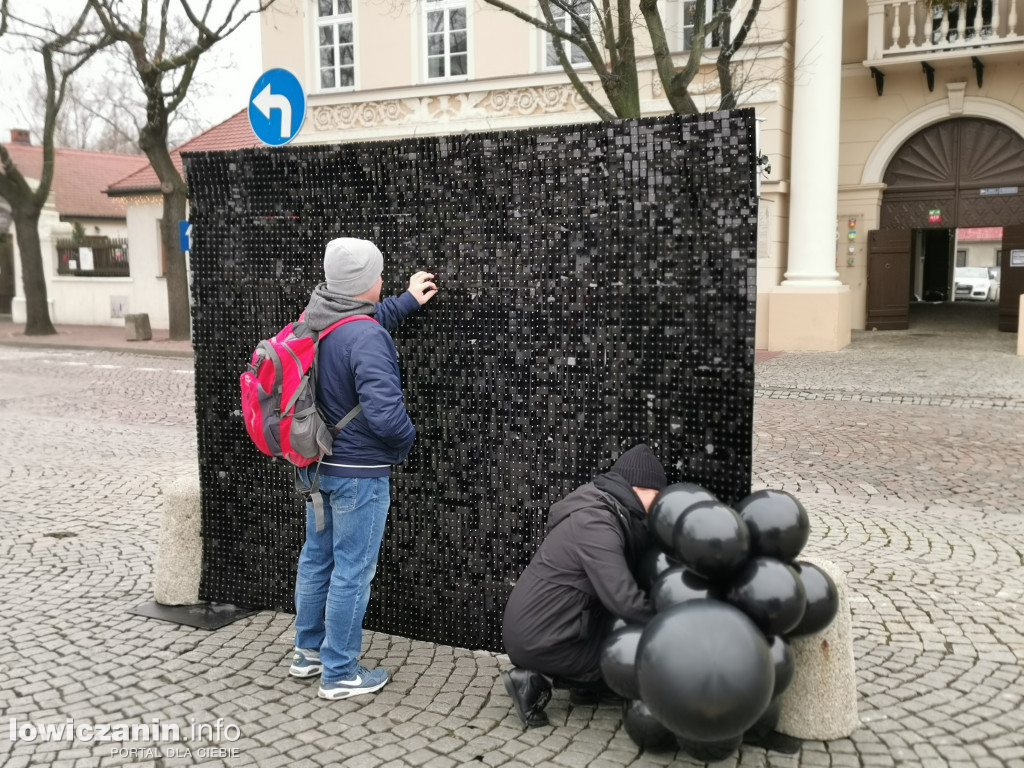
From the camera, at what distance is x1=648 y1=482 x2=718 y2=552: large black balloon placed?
3.13 metres

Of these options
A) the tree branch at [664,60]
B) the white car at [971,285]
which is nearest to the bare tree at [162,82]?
the tree branch at [664,60]

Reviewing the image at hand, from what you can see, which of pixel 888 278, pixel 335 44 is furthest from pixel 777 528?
pixel 335 44

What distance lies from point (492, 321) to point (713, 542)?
144 cm

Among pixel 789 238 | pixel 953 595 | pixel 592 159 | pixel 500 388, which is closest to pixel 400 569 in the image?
pixel 500 388

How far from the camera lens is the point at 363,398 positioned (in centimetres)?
348

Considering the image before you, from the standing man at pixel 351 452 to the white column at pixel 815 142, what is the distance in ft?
48.1

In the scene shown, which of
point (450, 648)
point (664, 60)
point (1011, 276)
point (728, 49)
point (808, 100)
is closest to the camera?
point (450, 648)

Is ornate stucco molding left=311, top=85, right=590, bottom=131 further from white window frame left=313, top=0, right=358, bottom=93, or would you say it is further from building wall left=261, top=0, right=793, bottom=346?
white window frame left=313, top=0, right=358, bottom=93

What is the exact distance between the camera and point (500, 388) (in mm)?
3977

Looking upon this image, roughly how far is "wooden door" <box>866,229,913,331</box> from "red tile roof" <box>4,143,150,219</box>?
25.4m

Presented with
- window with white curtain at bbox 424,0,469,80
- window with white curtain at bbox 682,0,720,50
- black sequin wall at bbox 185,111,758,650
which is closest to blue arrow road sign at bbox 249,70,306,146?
black sequin wall at bbox 185,111,758,650

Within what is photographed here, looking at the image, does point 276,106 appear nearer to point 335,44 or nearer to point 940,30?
point 335,44

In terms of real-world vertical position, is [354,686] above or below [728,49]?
below

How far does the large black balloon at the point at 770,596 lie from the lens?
9.57ft
